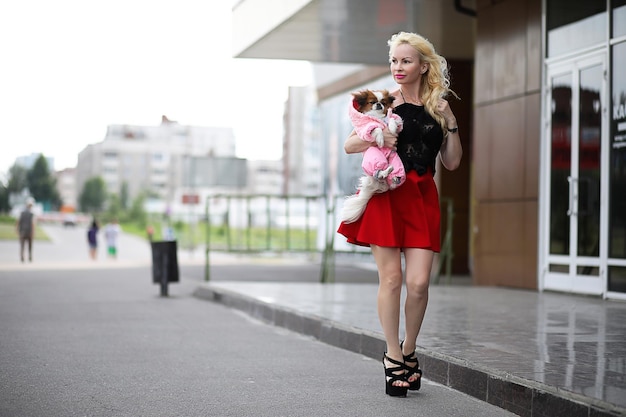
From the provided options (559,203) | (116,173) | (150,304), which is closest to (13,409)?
(150,304)

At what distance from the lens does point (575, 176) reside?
1261 cm

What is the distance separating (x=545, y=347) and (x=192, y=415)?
292cm

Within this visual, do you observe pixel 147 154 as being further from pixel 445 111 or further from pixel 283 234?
pixel 445 111

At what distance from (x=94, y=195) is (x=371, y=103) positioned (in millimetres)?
159708

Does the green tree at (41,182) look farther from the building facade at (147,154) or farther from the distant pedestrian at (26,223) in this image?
the distant pedestrian at (26,223)

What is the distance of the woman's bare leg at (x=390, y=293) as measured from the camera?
5527mm

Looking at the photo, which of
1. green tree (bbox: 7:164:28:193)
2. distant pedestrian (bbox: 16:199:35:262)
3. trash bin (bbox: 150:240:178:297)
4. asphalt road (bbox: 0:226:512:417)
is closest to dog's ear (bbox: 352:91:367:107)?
asphalt road (bbox: 0:226:512:417)

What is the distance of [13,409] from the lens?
5203 millimetres

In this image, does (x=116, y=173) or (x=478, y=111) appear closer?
(x=478, y=111)

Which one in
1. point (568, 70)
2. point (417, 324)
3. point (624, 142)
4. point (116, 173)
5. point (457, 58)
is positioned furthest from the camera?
point (116, 173)

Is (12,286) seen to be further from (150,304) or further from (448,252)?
(448,252)

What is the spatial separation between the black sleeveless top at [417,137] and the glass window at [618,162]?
6724 millimetres

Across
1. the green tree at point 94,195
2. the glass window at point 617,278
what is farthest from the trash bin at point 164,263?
the green tree at point 94,195

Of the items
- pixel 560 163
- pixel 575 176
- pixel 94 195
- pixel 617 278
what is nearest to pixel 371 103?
pixel 617 278
